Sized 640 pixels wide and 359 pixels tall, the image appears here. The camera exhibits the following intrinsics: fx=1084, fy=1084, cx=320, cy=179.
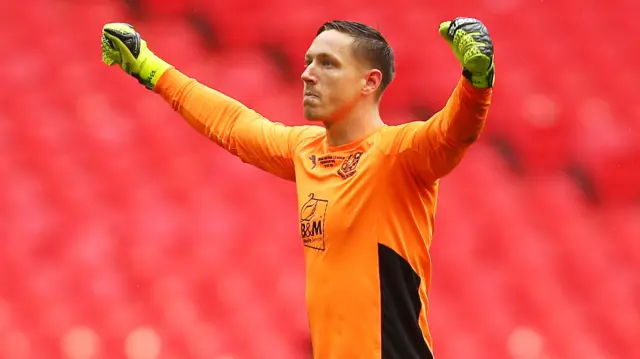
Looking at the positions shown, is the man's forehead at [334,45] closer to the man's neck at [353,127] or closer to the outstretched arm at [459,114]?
the man's neck at [353,127]

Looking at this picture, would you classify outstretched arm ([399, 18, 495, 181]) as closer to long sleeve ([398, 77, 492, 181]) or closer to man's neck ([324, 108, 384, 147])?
long sleeve ([398, 77, 492, 181])

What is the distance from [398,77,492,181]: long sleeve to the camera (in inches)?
67.7

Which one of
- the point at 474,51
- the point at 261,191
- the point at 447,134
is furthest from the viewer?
the point at 261,191

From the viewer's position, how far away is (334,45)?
Answer: 2035mm

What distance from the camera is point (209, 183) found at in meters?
3.51

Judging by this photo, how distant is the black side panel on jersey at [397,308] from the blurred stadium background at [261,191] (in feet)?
4.50

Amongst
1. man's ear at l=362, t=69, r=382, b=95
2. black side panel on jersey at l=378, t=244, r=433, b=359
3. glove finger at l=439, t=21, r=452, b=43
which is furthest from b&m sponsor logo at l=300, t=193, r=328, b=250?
glove finger at l=439, t=21, r=452, b=43

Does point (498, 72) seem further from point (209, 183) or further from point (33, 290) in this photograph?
point (33, 290)

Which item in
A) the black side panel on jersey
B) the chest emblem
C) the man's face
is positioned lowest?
the black side panel on jersey

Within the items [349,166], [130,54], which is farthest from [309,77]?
[130,54]

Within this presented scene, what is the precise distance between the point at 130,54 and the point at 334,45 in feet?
1.53

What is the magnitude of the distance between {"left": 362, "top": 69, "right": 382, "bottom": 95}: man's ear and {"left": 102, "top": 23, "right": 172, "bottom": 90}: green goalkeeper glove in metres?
0.47

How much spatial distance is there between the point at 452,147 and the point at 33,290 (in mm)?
1920

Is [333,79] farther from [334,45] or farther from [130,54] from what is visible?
[130,54]
